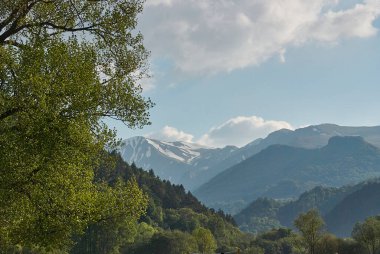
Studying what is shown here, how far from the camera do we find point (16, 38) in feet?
74.6

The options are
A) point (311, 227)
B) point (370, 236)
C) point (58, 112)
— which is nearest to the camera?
point (58, 112)

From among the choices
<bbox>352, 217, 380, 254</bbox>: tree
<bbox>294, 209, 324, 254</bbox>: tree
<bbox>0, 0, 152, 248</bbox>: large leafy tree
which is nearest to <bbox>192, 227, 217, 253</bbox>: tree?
<bbox>294, 209, 324, 254</bbox>: tree

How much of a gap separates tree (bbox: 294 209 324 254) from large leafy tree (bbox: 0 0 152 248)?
116 metres

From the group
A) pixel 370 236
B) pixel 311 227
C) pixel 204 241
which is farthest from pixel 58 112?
pixel 204 241

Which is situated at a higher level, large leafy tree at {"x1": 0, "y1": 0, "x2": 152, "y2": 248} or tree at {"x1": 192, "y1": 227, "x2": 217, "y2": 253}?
large leafy tree at {"x1": 0, "y1": 0, "x2": 152, "y2": 248}

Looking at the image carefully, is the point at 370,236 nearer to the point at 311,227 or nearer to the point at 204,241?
the point at 311,227

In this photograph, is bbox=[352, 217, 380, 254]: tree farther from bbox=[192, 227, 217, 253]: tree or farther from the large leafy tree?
the large leafy tree

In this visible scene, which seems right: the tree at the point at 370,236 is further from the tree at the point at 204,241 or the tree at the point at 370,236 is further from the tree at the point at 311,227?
the tree at the point at 204,241

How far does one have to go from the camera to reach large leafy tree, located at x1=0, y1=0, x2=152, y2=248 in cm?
1875

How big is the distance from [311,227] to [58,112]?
408 feet

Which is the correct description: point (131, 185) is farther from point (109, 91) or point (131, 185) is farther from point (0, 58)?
point (0, 58)

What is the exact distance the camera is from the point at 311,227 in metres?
132

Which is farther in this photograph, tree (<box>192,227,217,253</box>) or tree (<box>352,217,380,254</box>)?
tree (<box>192,227,217,253</box>)

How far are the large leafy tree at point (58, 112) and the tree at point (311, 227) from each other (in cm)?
11628
